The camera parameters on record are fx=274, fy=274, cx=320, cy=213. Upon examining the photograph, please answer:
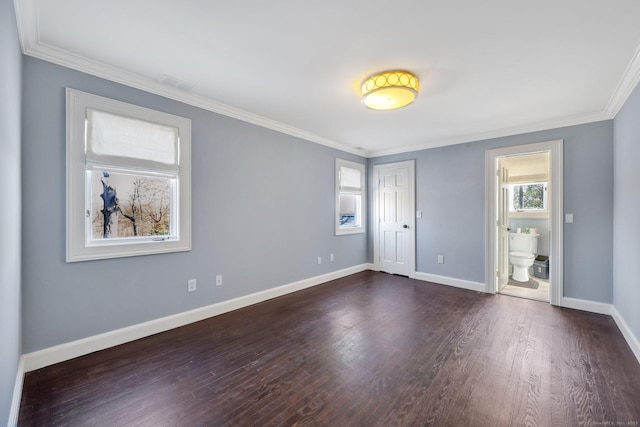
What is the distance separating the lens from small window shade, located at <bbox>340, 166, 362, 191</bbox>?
16.8 ft

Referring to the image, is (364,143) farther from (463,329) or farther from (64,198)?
(64,198)

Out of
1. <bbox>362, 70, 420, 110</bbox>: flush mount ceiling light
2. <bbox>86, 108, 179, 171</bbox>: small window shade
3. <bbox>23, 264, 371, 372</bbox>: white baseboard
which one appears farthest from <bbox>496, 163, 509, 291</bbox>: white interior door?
<bbox>86, 108, 179, 171</bbox>: small window shade

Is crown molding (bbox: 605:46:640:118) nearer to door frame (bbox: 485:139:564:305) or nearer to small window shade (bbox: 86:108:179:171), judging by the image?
door frame (bbox: 485:139:564:305)

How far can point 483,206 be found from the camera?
4258mm

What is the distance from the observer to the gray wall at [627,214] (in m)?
2.43

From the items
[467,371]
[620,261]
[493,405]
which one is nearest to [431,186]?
[620,261]

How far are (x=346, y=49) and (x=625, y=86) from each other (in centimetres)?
271

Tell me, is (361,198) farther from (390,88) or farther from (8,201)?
(8,201)

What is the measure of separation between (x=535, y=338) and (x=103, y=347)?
403cm

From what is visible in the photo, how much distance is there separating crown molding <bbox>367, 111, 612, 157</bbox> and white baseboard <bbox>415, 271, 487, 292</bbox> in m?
2.25

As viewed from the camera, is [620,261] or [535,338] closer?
[535,338]

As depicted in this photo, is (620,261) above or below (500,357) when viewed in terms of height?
above

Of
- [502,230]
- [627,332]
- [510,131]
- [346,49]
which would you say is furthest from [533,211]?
[346,49]

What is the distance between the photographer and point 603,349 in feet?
8.09
